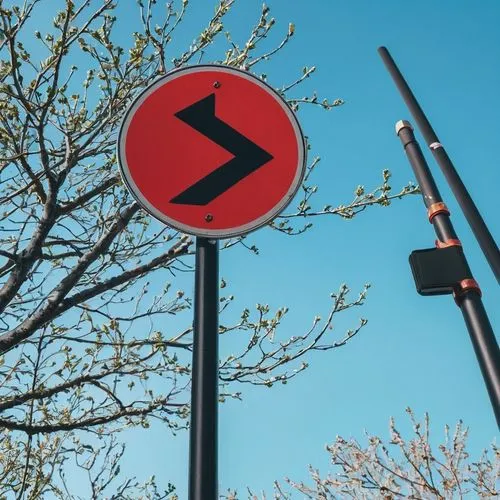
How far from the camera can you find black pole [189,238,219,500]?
1.32 m

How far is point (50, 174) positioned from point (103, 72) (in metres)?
1.13

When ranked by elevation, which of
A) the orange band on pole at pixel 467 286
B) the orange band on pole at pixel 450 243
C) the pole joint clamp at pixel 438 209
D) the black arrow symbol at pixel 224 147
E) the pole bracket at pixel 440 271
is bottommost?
the black arrow symbol at pixel 224 147

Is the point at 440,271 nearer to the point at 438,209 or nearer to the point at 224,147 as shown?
the point at 438,209

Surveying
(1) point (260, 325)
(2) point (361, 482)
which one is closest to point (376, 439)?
(2) point (361, 482)

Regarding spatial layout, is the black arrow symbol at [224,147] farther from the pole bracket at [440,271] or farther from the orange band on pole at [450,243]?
the orange band on pole at [450,243]

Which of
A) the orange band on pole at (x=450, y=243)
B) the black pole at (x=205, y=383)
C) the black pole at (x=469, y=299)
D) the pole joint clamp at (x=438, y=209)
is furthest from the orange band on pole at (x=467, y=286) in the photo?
the black pole at (x=205, y=383)

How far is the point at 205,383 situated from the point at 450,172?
3514mm

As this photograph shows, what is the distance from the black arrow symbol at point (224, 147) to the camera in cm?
186

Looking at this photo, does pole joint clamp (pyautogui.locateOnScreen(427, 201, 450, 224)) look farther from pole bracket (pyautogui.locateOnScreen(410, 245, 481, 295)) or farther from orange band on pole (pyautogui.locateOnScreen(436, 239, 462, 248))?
pole bracket (pyautogui.locateOnScreen(410, 245, 481, 295))

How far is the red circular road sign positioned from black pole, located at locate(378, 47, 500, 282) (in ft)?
7.40

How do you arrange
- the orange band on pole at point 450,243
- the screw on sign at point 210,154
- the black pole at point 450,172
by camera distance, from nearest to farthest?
the screw on sign at point 210,154
the orange band on pole at point 450,243
the black pole at point 450,172

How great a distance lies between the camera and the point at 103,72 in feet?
18.0

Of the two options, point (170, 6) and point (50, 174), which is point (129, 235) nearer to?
point (50, 174)

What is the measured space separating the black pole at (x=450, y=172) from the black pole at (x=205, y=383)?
2589 mm
